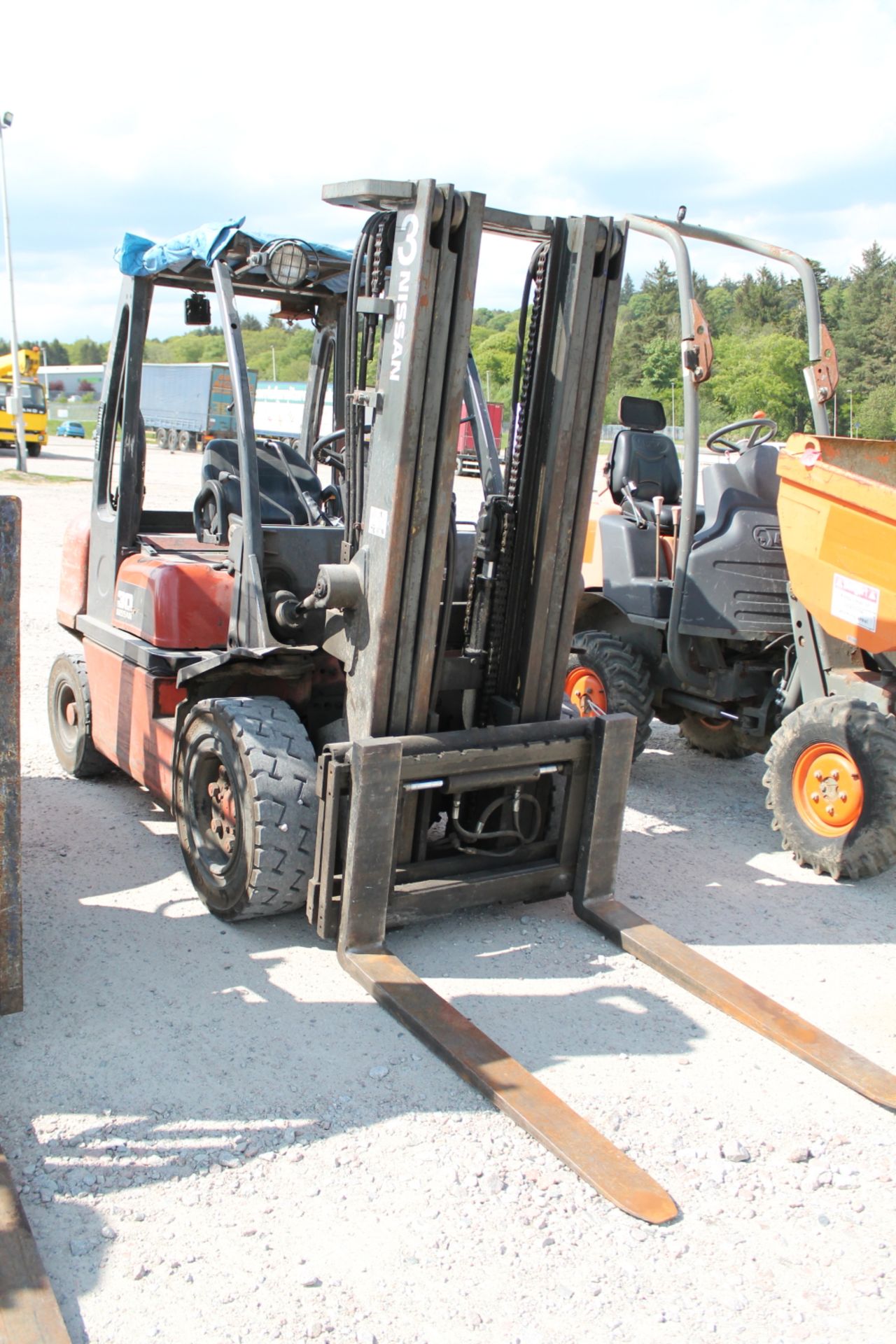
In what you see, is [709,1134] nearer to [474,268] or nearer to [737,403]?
[474,268]

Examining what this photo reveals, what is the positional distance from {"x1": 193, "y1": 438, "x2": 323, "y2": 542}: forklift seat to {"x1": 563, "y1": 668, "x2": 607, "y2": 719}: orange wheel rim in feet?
6.66

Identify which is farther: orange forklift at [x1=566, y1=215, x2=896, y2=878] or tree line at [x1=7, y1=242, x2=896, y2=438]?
tree line at [x1=7, y1=242, x2=896, y2=438]

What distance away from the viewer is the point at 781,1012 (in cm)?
401

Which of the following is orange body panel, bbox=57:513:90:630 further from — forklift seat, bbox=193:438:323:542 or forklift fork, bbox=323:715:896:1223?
forklift fork, bbox=323:715:896:1223

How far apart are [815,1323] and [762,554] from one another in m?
4.33

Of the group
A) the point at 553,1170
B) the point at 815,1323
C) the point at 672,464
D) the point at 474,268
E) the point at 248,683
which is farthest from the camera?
the point at 672,464

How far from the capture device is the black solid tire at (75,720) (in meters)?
6.08

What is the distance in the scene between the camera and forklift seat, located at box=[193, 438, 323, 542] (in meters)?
5.42

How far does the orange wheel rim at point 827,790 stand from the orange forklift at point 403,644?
1.36m

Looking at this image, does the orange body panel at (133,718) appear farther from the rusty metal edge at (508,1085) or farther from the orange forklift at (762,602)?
the orange forklift at (762,602)

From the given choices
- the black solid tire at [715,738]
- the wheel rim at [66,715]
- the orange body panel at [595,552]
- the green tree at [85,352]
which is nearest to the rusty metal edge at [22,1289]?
the wheel rim at [66,715]

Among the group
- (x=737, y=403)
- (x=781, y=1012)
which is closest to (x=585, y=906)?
(x=781, y=1012)

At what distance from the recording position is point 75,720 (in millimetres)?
6379

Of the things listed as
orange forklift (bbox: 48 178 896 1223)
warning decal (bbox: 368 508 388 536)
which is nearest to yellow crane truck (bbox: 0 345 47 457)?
orange forklift (bbox: 48 178 896 1223)
